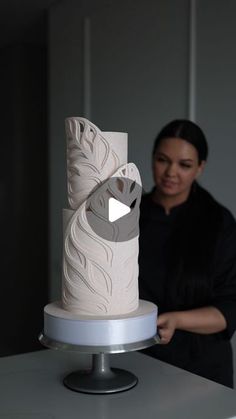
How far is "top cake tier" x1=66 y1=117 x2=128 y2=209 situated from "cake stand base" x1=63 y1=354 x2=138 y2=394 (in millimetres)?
304

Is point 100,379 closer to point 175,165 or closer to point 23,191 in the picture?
point 175,165

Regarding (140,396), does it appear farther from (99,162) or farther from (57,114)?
(57,114)

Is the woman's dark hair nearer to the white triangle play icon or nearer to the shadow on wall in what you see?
the white triangle play icon

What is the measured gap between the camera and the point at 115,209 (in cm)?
A: 96

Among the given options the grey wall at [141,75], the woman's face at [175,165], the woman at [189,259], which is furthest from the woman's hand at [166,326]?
the grey wall at [141,75]

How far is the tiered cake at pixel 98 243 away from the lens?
0.94 m

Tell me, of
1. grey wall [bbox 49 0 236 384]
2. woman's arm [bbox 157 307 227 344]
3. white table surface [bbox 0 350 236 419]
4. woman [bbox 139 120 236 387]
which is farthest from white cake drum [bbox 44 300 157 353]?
grey wall [bbox 49 0 236 384]

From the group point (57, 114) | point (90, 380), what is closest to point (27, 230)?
point (57, 114)

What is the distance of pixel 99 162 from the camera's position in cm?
96

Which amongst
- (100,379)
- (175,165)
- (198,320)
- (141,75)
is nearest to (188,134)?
(175,165)

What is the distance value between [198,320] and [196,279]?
5.0 inches

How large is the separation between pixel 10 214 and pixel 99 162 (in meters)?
2.85
